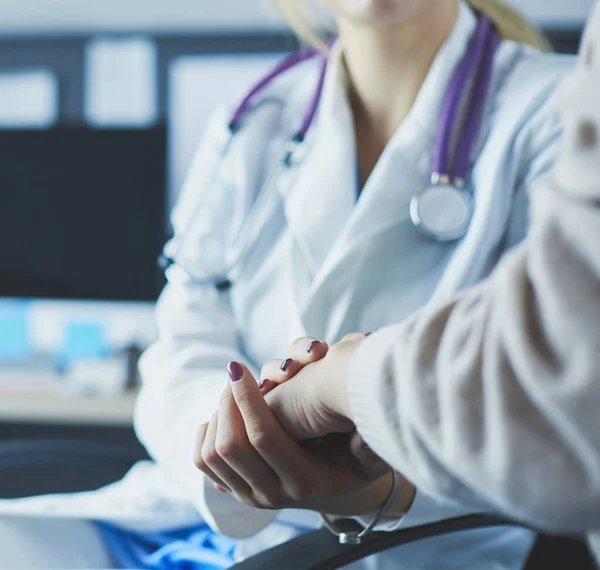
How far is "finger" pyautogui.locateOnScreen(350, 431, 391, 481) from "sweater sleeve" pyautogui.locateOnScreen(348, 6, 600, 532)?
190 mm

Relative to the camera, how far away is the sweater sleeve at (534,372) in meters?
0.27

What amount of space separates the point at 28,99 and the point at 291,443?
1.58 m

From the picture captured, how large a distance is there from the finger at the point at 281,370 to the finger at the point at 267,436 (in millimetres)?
23

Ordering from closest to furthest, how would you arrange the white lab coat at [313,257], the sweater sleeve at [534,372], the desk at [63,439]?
the sweater sleeve at [534,372]
the white lab coat at [313,257]
the desk at [63,439]

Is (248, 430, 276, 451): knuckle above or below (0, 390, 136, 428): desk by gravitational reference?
below

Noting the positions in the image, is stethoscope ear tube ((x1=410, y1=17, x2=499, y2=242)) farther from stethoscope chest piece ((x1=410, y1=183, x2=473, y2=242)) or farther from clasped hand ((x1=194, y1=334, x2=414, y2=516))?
clasped hand ((x1=194, y1=334, x2=414, y2=516))

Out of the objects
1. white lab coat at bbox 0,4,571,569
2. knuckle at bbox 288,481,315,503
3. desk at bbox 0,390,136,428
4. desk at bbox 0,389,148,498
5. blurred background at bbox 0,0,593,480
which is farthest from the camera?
blurred background at bbox 0,0,593,480

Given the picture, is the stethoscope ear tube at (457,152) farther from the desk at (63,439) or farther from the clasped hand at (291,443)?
the desk at (63,439)

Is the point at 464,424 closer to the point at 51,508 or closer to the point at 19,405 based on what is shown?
→ the point at 51,508

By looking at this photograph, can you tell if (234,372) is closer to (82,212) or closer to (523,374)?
(523,374)

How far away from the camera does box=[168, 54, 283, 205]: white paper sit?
5.65 ft

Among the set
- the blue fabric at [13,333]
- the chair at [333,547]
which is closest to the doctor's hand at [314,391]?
the chair at [333,547]

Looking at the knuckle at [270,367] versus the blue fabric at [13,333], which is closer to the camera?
the knuckle at [270,367]

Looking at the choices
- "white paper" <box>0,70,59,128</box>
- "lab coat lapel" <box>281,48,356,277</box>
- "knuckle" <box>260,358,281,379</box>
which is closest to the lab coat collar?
"lab coat lapel" <box>281,48,356,277</box>
